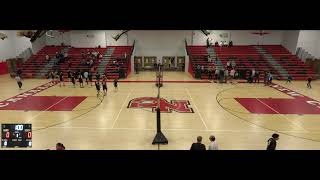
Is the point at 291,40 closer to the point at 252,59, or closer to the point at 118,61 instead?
the point at 252,59

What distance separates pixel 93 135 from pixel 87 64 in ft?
60.9

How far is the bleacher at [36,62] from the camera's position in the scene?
90.3ft

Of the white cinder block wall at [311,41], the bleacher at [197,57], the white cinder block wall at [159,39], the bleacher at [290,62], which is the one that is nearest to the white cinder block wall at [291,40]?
the white cinder block wall at [159,39]

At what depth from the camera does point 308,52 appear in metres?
28.5

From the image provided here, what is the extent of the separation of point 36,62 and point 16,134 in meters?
24.1

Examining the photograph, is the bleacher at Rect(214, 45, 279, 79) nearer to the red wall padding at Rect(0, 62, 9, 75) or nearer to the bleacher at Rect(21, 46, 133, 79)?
the bleacher at Rect(21, 46, 133, 79)

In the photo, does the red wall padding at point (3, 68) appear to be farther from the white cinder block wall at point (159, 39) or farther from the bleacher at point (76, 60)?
the bleacher at point (76, 60)

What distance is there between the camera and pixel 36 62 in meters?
29.3

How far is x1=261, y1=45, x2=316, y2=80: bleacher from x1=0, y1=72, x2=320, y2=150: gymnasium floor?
541 centimetres

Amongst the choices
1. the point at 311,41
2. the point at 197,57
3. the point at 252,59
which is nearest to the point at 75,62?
the point at 197,57

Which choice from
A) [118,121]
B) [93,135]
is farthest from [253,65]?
[93,135]

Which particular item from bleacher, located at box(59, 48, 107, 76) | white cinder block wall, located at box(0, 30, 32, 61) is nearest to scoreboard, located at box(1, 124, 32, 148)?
bleacher, located at box(59, 48, 107, 76)

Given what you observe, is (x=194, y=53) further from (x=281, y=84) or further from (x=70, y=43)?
(x=70, y=43)

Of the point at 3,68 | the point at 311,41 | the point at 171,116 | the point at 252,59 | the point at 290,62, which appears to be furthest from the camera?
the point at 252,59
